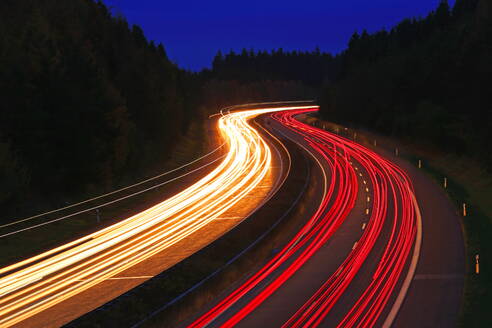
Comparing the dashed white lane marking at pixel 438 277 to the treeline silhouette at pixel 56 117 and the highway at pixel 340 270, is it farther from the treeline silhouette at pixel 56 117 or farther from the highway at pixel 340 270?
the treeline silhouette at pixel 56 117

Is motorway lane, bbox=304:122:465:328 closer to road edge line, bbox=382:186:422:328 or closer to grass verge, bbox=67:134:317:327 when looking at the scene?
road edge line, bbox=382:186:422:328

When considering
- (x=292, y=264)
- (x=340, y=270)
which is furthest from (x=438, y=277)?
Answer: (x=292, y=264)

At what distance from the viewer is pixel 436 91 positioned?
196 feet

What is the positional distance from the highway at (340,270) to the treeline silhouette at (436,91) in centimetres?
1417

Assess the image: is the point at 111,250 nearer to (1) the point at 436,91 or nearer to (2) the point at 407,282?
(2) the point at 407,282

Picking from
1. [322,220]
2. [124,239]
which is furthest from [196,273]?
[322,220]

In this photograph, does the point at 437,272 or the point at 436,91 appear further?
the point at 436,91

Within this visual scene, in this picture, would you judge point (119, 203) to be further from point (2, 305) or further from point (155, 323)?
point (155, 323)

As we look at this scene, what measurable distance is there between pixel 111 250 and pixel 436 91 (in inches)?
1813

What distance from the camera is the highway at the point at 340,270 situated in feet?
49.5

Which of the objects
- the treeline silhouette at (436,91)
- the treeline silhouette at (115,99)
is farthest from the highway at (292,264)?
the treeline silhouette at (436,91)

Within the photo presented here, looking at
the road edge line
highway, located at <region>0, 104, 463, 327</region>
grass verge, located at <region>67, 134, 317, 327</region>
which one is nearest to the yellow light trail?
highway, located at <region>0, 104, 463, 327</region>

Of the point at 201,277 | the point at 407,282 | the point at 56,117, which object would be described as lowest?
the point at 407,282

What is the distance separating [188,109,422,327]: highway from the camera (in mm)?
15094
